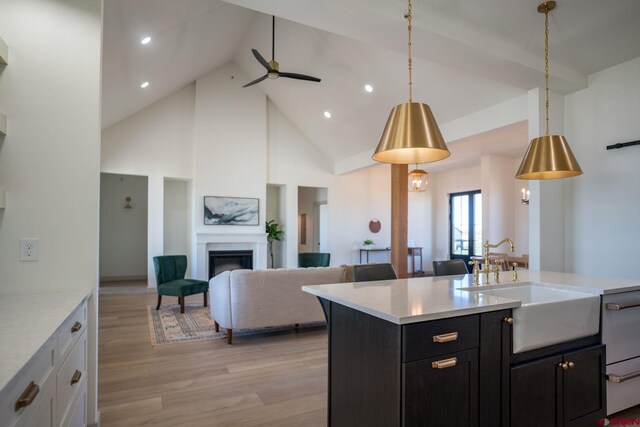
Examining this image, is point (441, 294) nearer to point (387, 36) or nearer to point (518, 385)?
point (518, 385)

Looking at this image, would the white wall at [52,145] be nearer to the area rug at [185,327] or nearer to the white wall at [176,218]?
the area rug at [185,327]

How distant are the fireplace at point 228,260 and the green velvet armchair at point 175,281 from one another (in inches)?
66.3

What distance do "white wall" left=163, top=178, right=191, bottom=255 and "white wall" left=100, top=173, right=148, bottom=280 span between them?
104 cm

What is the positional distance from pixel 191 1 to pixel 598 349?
17.2 feet

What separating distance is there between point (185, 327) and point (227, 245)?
11.6ft

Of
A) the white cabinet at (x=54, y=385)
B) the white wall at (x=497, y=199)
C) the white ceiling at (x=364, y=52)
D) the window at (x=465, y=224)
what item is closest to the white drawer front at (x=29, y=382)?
the white cabinet at (x=54, y=385)

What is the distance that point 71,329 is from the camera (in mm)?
1695

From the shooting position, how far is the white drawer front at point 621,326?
2.28m

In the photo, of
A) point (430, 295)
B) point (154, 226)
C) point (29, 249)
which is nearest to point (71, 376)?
point (29, 249)

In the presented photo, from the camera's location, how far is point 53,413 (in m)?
1.39

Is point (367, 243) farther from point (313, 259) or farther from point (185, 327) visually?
point (185, 327)

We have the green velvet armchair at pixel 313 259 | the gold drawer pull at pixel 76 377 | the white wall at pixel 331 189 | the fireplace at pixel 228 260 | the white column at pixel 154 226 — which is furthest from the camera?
the white wall at pixel 331 189

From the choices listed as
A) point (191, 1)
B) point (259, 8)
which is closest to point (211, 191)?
point (191, 1)

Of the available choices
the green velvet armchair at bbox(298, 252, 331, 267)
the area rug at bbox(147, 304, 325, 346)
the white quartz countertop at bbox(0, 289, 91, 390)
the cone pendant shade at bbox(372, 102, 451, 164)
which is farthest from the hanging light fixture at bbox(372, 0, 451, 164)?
the green velvet armchair at bbox(298, 252, 331, 267)
